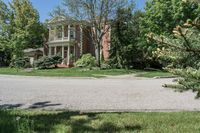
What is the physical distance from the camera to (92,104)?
31.5 feet

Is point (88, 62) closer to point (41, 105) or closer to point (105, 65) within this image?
point (105, 65)

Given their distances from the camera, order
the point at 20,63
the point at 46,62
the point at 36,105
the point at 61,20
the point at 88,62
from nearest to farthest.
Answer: the point at 36,105 → the point at 88,62 → the point at 46,62 → the point at 61,20 → the point at 20,63

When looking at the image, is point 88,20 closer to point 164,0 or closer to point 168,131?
point 164,0

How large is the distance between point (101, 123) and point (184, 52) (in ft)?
12.6

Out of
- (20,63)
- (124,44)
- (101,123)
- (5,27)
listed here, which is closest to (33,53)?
(5,27)

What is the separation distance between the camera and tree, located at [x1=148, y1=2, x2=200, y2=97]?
2.50 metres

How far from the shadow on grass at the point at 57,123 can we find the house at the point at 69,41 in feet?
113

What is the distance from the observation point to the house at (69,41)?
4303 centimetres

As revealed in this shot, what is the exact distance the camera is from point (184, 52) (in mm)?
2736

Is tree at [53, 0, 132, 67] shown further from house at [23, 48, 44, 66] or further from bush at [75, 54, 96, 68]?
house at [23, 48, 44, 66]

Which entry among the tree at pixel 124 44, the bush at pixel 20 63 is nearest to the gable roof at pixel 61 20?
the tree at pixel 124 44

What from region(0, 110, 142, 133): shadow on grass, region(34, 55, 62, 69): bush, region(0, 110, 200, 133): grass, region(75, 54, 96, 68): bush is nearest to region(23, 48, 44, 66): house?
region(34, 55, 62, 69): bush

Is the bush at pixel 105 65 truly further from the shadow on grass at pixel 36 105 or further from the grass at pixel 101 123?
the grass at pixel 101 123

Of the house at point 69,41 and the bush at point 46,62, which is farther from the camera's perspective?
the house at point 69,41
